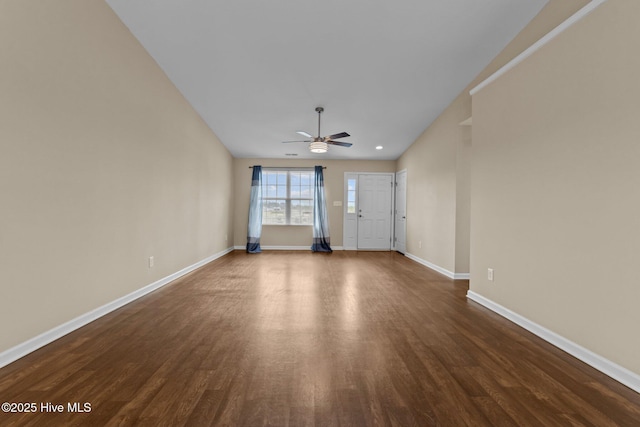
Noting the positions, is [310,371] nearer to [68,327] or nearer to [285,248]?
[68,327]

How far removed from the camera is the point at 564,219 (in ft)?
7.66

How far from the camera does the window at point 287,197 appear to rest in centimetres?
786

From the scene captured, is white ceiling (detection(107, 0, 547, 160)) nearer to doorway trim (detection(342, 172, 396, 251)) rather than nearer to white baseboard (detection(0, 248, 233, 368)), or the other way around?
doorway trim (detection(342, 172, 396, 251))

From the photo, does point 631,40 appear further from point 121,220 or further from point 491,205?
point 121,220

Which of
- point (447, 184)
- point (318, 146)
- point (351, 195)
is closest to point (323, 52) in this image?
point (318, 146)

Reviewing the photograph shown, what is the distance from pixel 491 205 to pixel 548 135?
0.96 meters

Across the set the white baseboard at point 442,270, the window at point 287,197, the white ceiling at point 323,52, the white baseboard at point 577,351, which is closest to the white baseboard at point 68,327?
the white ceiling at point 323,52

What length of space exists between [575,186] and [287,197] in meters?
6.30

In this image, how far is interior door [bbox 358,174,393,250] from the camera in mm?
7801

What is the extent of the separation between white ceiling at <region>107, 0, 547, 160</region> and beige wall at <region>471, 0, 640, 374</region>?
72 cm

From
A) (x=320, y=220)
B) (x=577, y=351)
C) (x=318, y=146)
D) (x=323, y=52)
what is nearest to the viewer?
(x=577, y=351)

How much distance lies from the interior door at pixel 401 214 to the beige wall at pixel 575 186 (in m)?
3.79

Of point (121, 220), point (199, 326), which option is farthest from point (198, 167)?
point (199, 326)

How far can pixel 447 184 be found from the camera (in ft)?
15.9
